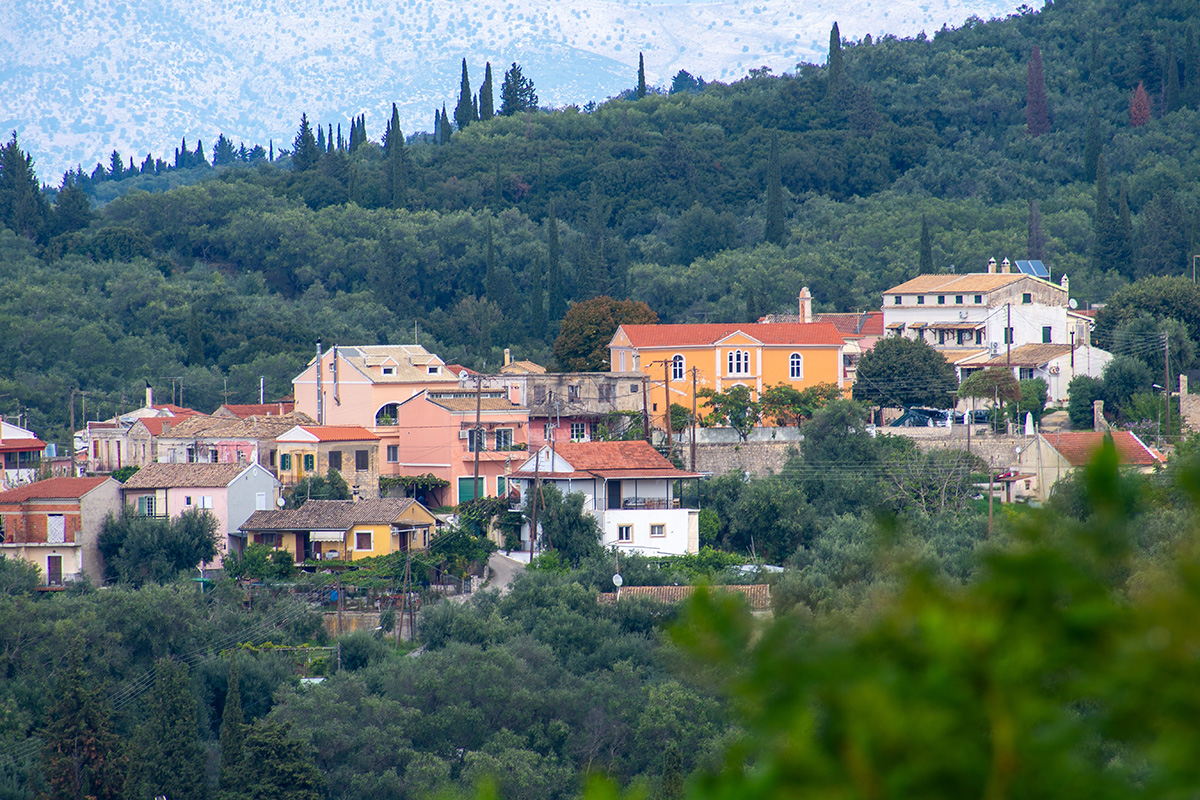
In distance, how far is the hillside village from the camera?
3625 cm

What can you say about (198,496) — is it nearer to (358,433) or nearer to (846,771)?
(358,433)

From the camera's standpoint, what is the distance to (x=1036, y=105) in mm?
100625

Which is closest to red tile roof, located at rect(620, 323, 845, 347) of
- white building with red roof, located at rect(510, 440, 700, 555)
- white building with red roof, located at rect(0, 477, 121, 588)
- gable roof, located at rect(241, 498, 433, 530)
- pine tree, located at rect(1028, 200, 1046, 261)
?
white building with red roof, located at rect(510, 440, 700, 555)

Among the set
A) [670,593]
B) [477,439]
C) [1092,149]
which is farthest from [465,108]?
[670,593]

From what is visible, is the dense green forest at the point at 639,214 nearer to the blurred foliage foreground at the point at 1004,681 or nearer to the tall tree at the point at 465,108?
the tall tree at the point at 465,108

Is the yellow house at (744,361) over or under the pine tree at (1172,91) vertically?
under

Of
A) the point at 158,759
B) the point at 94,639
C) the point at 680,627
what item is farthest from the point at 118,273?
the point at 680,627

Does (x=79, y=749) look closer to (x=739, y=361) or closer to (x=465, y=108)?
(x=739, y=361)

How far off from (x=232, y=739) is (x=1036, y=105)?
8905 cm

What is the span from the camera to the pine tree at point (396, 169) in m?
92.9

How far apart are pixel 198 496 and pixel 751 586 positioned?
15.3 meters

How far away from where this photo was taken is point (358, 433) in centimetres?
4197

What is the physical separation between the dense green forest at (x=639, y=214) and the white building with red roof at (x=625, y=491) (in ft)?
82.4

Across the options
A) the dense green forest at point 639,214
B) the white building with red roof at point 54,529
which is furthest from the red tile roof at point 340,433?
the dense green forest at point 639,214
